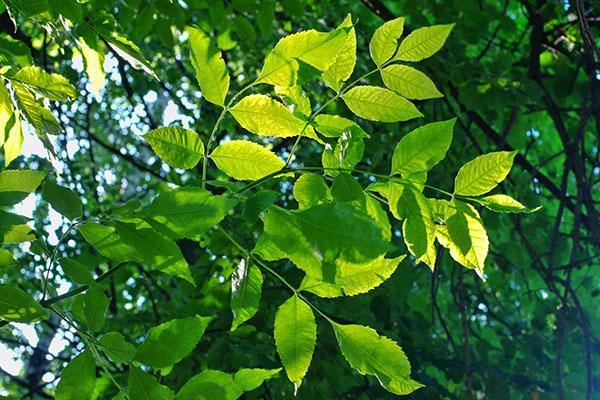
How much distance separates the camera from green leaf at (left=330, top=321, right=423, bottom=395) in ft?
3.11

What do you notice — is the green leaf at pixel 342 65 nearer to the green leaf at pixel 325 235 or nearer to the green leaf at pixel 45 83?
the green leaf at pixel 325 235

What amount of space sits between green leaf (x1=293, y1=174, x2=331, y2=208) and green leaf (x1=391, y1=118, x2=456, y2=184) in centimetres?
9

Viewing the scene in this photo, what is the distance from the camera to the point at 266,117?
984 millimetres

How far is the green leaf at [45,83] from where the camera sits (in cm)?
113

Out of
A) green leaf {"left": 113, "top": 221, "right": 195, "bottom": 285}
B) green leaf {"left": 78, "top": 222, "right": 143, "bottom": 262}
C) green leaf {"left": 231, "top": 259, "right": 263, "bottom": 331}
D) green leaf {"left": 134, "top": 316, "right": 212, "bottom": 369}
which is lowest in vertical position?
green leaf {"left": 134, "top": 316, "right": 212, "bottom": 369}

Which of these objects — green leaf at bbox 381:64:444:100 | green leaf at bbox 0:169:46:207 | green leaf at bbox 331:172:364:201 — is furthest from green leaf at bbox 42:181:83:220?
green leaf at bbox 381:64:444:100

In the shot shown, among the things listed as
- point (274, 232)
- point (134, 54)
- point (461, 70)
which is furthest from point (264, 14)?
point (274, 232)

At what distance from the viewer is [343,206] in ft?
2.56

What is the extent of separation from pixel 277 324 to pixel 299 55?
1.12 feet

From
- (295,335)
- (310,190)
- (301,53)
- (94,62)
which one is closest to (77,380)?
(295,335)

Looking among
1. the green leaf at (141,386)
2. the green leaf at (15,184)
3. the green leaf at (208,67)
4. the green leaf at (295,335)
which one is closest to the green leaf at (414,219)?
the green leaf at (295,335)

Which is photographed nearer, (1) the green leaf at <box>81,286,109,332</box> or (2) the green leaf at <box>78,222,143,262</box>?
(2) the green leaf at <box>78,222,143,262</box>

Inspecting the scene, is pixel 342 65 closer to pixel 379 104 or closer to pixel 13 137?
pixel 379 104

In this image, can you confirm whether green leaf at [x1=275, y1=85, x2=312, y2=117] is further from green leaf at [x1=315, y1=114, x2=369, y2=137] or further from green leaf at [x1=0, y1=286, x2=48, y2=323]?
green leaf at [x1=0, y1=286, x2=48, y2=323]
